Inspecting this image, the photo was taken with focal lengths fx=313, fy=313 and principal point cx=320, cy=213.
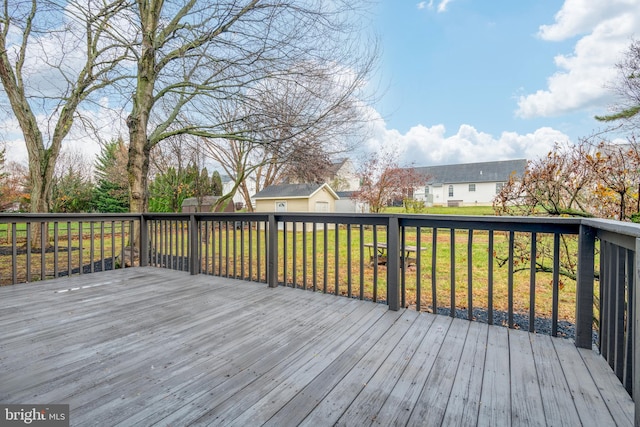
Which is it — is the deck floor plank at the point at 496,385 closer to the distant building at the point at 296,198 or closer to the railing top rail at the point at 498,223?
the railing top rail at the point at 498,223

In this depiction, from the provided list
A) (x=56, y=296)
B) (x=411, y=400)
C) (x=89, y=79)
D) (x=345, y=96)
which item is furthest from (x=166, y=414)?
(x=89, y=79)

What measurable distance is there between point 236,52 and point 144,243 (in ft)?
12.1

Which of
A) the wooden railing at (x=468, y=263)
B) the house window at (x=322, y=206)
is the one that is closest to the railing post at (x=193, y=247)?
the wooden railing at (x=468, y=263)

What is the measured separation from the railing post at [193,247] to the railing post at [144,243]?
1.20 m

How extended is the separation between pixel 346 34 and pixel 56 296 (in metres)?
6.01

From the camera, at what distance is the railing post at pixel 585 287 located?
80.9 inches

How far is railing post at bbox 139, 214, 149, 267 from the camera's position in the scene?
5.05 m

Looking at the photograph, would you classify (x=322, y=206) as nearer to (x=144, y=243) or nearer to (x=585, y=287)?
(x=144, y=243)

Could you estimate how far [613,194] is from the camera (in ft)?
10.7

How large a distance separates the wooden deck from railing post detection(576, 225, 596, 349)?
110 millimetres

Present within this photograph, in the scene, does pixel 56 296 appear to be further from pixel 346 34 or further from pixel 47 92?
pixel 346 34

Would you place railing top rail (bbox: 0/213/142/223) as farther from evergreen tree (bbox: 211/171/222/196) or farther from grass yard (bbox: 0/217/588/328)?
evergreen tree (bbox: 211/171/222/196)

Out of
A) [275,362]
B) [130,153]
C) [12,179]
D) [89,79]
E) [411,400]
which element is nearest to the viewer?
[411,400]

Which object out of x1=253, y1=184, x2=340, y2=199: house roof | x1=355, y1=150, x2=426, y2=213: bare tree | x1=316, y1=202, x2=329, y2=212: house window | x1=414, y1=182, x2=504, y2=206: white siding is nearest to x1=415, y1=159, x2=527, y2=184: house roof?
x1=414, y1=182, x2=504, y2=206: white siding
